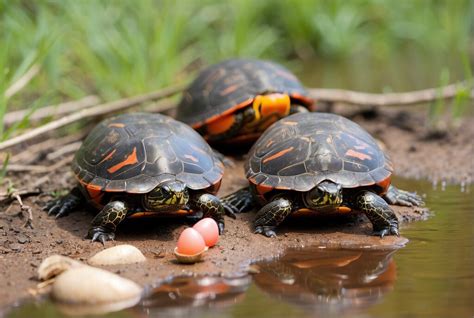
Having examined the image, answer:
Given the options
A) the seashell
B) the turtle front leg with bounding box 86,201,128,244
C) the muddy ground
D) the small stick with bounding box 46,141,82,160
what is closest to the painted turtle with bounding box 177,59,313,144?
the muddy ground

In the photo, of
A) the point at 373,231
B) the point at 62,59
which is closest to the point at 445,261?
the point at 373,231

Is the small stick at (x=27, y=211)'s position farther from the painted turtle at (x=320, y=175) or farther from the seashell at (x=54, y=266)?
the painted turtle at (x=320, y=175)

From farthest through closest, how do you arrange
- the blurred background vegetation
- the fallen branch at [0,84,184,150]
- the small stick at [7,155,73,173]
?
the blurred background vegetation < the fallen branch at [0,84,184,150] < the small stick at [7,155,73,173]

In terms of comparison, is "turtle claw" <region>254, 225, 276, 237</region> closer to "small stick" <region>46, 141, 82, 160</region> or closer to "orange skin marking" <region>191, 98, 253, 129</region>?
"orange skin marking" <region>191, 98, 253, 129</region>

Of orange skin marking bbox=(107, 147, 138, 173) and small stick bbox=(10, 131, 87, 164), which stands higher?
orange skin marking bbox=(107, 147, 138, 173)

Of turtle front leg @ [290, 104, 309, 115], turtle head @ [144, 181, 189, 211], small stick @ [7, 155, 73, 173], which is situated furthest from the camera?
turtle front leg @ [290, 104, 309, 115]

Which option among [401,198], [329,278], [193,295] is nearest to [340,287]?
[329,278]

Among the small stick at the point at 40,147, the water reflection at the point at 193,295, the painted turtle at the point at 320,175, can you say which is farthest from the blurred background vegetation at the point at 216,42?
the water reflection at the point at 193,295
